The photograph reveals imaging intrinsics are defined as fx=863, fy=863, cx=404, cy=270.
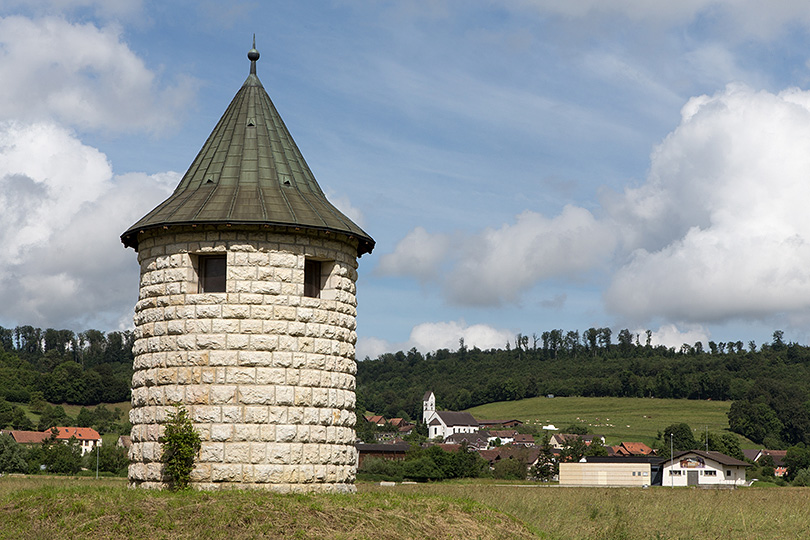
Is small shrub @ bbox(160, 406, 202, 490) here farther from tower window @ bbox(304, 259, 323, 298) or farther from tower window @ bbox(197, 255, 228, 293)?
tower window @ bbox(304, 259, 323, 298)

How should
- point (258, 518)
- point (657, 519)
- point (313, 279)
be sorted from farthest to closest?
point (657, 519) → point (313, 279) → point (258, 518)

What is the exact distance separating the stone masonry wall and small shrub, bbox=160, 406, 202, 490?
0.18 meters

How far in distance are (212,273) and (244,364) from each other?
7.43ft

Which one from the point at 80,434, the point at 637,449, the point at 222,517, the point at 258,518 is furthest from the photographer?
the point at 637,449

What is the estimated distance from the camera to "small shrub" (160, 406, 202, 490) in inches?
714

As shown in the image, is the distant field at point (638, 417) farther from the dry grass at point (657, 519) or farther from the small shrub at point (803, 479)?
the dry grass at point (657, 519)

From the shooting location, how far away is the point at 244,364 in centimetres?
1848

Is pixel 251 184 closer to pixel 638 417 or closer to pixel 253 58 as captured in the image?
pixel 253 58

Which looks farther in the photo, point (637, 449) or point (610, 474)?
point (637, 449)

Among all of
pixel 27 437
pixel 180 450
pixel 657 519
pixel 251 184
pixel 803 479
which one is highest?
pixel 251 184

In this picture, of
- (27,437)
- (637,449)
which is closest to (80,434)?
(27,437)

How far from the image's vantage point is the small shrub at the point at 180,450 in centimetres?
1812

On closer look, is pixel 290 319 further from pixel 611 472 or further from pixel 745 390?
pixel 745 390

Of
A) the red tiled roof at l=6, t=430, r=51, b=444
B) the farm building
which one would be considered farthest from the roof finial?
the red tiled roof at l=6, t=430, r=51, b=444
